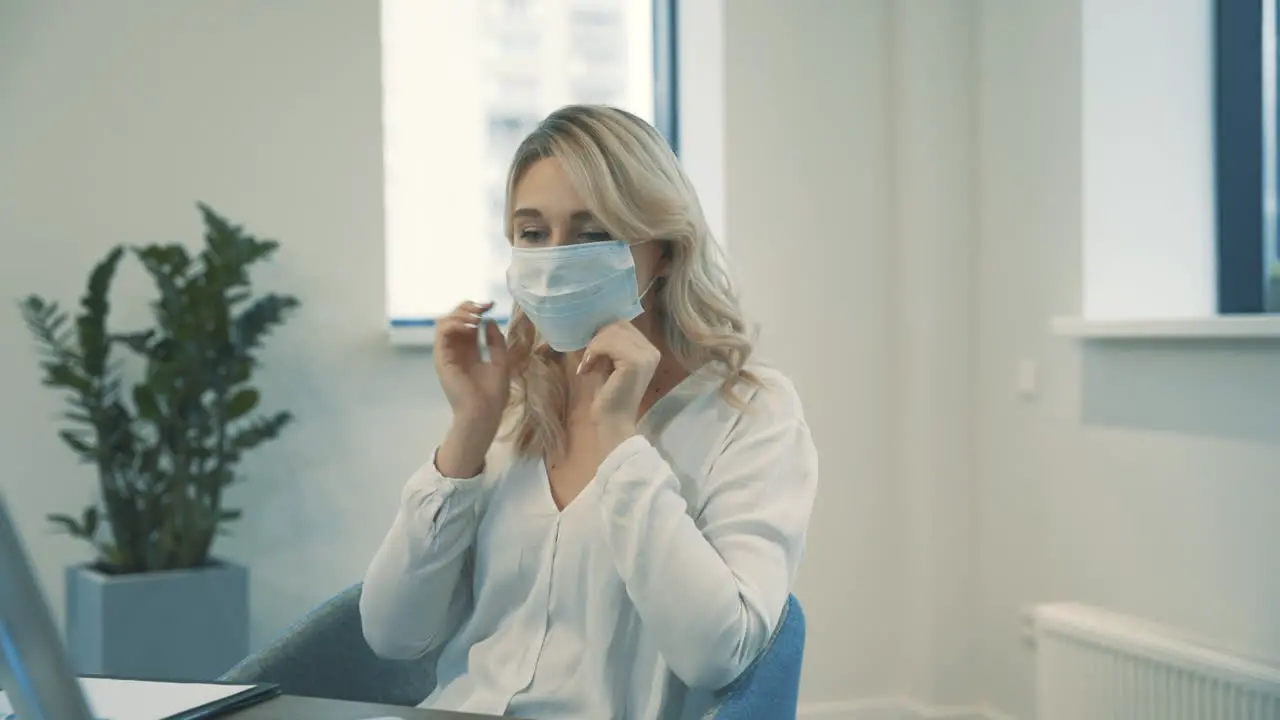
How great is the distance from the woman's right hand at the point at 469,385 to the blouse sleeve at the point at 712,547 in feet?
0.81

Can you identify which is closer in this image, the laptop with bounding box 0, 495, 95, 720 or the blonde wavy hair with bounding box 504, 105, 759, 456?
the laptop with bounding box 0, 495, 95, 720

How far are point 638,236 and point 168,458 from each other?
69.8 inches

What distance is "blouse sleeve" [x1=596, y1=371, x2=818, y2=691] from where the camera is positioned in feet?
4.52

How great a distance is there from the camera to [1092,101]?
116 inches

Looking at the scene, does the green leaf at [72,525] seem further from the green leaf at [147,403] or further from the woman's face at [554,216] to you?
the woman's face at [554,216]

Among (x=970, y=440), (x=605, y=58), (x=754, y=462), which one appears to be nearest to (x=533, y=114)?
(x=605, y=58)

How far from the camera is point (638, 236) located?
160 centimetres

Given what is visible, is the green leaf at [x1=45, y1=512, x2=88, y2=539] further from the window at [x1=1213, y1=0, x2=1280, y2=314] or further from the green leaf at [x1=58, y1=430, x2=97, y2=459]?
the window at [x1=1213, y1=0, x2=1280, y2=314]

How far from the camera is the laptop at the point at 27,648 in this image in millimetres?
553

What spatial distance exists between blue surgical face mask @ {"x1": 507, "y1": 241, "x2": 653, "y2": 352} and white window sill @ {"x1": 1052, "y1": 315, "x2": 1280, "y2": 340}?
1.36m

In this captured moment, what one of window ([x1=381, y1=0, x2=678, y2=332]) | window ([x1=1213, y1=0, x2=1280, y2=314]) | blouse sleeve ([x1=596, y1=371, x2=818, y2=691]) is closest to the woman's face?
blouse sleeve ([x1=596, y1=371, x2=818, y2=691])

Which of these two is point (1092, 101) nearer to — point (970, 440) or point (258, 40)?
point (970, 440)

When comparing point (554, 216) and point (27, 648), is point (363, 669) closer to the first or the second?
point (554, 216)

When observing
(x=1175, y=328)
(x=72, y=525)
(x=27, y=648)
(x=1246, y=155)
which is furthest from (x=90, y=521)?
(x=1246, y=155)
